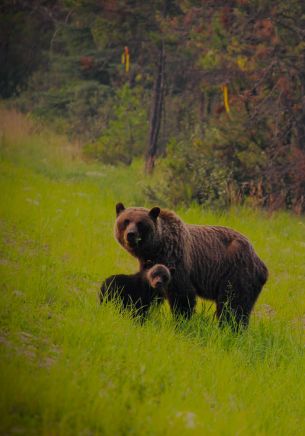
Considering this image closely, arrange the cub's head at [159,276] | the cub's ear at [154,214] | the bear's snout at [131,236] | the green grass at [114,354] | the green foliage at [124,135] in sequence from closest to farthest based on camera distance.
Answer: the green grass at [114,354], the cub's head at [159,276], the bear's snout at [131,236], the cub's ear at [154,214], the green foliage at [124,135]

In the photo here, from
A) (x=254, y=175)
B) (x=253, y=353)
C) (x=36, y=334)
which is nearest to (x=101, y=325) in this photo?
(x=36, y=334)

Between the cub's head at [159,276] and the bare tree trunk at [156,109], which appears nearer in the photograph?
the cub's head at [159,276]

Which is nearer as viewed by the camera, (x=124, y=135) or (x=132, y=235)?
(x=132, y=235)

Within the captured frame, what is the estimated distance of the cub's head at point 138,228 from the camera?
6.84 m

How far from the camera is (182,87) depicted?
92.1 ft

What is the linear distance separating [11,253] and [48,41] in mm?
23599

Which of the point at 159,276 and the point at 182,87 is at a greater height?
the point at 159,276

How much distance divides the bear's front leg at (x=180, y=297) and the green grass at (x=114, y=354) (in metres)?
0.13

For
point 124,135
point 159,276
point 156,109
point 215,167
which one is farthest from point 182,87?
point 159,276

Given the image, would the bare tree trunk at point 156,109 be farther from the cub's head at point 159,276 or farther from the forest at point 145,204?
the cub's head at point 159,276

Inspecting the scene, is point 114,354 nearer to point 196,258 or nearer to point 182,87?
point 196,258

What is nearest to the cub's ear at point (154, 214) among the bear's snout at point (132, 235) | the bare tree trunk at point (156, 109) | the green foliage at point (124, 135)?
the bear's snout at point (132, 235)

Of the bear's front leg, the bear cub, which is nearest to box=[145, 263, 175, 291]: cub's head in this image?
the bear cub

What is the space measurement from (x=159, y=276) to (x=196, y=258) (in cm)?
89
